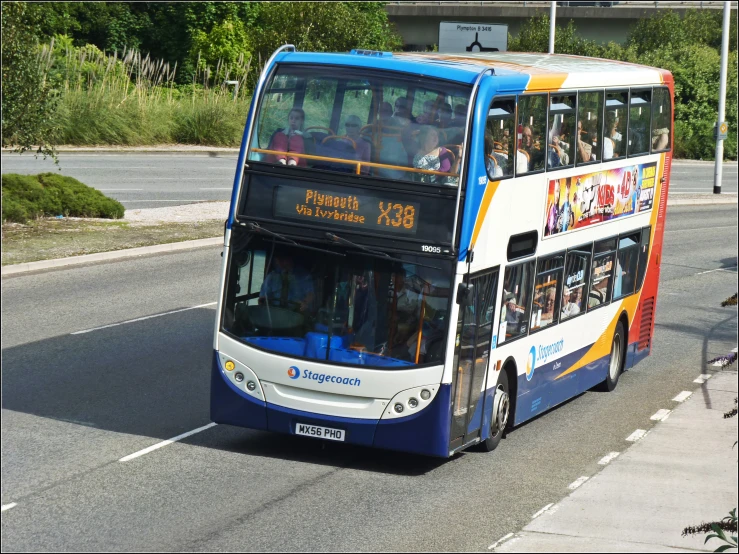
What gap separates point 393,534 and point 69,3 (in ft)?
→ 186

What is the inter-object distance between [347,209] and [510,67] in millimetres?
2778

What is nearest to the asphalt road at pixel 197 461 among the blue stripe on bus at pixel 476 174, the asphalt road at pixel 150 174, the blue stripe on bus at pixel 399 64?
the blue stripe on bus at pixel 476 174

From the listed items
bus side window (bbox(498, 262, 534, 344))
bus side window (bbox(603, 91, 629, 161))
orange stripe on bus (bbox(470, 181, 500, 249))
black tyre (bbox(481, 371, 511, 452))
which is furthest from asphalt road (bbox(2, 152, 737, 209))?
orange stripe on bus (bbox(470, 181, 500, 249))

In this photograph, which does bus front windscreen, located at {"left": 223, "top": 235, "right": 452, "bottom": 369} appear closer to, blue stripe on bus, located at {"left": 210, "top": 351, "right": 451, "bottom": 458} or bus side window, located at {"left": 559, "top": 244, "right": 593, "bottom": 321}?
blue stripe on bus, located at {"left": 210, "top": 351, "right": 451, "bottom": 458}

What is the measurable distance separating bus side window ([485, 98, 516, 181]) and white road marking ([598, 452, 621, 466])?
9.83ft

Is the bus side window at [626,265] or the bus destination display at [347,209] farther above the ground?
the bus destination display at [347,209]

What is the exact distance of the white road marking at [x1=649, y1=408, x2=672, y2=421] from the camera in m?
14.6

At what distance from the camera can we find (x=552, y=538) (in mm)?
9430

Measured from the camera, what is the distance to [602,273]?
51.1 ft

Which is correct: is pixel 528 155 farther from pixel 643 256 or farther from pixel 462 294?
pixel 643 256

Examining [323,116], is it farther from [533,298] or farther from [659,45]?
[659,45]

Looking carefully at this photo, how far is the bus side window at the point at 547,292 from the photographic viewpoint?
44.1 ft

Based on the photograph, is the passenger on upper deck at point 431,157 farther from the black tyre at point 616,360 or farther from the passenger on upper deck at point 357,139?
the black tyre at point 616,360

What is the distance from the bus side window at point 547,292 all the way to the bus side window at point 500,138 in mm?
1624
